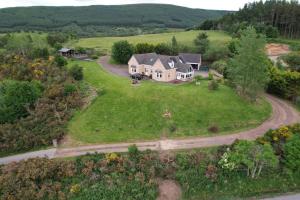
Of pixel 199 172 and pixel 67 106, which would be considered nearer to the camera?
pixel 199 172

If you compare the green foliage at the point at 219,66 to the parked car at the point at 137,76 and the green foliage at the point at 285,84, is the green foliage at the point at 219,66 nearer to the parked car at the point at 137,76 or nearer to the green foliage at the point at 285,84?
the green foliage at the point at 285,84

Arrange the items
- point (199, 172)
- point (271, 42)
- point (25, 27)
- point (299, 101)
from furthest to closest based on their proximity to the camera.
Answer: point (25, 27)
point (271, 42)
point (299, 101)
point (199, 172)

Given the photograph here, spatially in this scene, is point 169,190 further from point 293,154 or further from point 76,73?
point 76,73

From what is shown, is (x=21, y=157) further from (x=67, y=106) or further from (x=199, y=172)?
(x=199, y=172)

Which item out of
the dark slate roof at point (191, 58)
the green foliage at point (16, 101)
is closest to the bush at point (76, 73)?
the green foliage at point (16, 101)

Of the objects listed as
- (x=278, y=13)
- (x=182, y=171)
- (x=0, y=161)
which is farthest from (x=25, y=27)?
(x=182, y=171)

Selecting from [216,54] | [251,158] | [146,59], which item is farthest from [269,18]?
[251,158]
